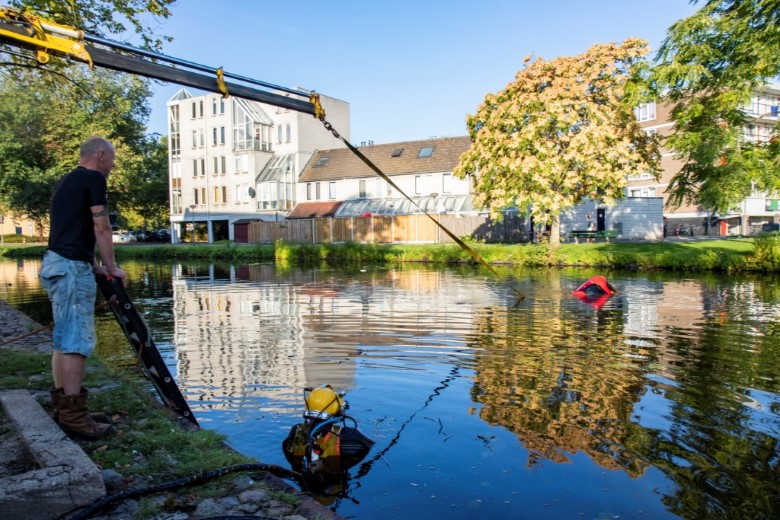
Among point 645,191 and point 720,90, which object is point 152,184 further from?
point 720,90

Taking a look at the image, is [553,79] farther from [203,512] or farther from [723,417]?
[203,512]

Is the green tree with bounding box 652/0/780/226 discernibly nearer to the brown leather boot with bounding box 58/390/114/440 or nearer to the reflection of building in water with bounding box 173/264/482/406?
the reflection of building in water with bounding box 173/264/482/406

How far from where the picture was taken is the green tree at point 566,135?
101ft

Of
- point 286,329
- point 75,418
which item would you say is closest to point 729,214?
point 286,329

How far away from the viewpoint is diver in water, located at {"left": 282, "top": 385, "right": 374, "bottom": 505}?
5.24 meters

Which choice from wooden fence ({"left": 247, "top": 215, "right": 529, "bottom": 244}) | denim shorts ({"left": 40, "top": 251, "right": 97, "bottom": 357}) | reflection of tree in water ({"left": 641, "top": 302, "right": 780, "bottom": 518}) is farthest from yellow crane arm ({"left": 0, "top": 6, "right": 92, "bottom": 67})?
wooden fence ({"left": 247, "top": 215, "right": 529, "bottom": 244})

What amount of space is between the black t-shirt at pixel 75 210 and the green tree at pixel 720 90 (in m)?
23.4

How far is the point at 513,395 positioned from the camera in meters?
7.73

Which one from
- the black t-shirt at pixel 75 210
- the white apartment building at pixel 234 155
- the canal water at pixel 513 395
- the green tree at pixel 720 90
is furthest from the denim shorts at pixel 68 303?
the white apartment building at pixel 234 155

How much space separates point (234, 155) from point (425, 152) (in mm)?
21388

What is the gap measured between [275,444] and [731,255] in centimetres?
2824

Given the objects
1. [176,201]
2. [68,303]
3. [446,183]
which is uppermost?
[446,183]

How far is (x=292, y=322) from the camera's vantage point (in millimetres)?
14195

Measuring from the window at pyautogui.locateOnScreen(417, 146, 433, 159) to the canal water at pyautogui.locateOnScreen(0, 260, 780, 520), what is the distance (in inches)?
1489
